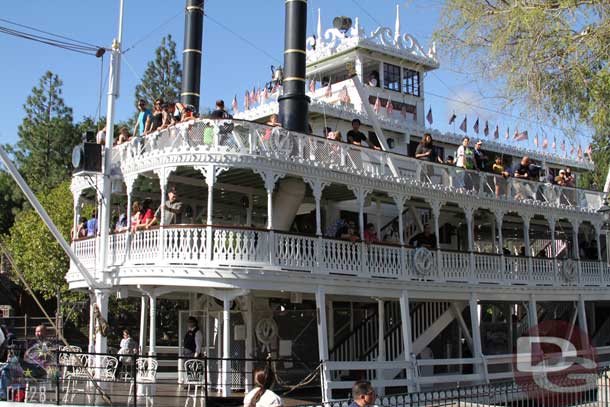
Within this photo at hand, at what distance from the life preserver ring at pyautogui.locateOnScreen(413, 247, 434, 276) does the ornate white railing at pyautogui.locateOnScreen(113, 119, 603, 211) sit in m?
1.96

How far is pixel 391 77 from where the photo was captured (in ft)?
92.8

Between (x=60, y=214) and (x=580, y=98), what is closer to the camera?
(x=580, y=98)

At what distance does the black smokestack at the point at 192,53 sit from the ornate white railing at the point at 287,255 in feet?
18.8

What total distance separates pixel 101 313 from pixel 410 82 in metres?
16.3

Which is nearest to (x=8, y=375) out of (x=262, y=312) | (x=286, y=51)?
(x=262, y=312)

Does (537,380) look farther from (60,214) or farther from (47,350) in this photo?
(60,214)

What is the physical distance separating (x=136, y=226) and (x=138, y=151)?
6.37 feet

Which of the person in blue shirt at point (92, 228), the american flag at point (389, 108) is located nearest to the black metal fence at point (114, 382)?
the person in blue shirt at point (92, 228)

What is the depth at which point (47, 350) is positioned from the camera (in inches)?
611

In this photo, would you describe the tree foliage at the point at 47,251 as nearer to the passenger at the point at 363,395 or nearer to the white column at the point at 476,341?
the white column at the point at 476,341

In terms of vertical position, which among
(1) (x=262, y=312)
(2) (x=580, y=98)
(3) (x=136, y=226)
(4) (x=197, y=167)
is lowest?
(1) (x=262, y=312)

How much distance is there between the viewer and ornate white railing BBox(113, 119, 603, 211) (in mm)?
16906

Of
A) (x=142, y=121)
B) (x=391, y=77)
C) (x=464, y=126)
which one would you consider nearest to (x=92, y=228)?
(x=142, y=121)

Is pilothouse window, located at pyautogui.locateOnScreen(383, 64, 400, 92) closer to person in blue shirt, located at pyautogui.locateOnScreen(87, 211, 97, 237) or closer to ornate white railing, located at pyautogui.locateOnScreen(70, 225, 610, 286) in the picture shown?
ornate white railing, located at pyautogui.locateOnScreen(70, 225, 610, 286)
